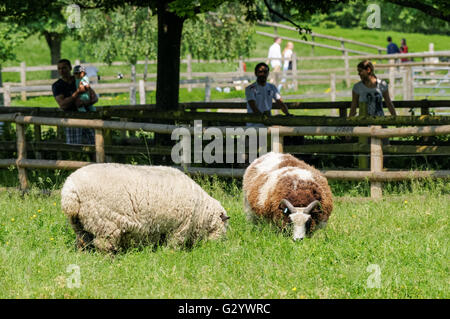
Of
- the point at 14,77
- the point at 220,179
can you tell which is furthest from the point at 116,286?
the point at 14,77

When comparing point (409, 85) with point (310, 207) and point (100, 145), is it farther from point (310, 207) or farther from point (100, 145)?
point (310, 207)

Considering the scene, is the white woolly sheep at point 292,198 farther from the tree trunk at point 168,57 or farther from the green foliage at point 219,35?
the green foliage at point 219,35

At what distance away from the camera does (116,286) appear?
5.48 meters

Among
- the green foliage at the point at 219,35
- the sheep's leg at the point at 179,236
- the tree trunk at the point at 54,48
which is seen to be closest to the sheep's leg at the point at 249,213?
the sheep's leg at the point at 179,236

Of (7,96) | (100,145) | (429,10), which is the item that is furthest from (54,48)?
(429,10)

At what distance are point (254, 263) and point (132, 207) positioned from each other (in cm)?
121

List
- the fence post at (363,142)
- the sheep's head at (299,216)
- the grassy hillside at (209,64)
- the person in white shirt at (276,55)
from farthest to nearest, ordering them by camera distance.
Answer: the person in white shirt at (276,55) → the grassy hillside at (209,64) → the fence post at (363,142) → the sheep's head at (299,216)

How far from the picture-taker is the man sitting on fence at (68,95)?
10.1 meters

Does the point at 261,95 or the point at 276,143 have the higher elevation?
the point at 261,95

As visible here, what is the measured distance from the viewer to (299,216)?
22.8 ft

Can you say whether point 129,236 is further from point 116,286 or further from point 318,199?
point 318,199

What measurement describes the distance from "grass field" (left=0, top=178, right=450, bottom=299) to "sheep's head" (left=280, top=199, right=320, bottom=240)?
12 centimetres

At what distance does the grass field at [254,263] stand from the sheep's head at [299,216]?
118 mm
